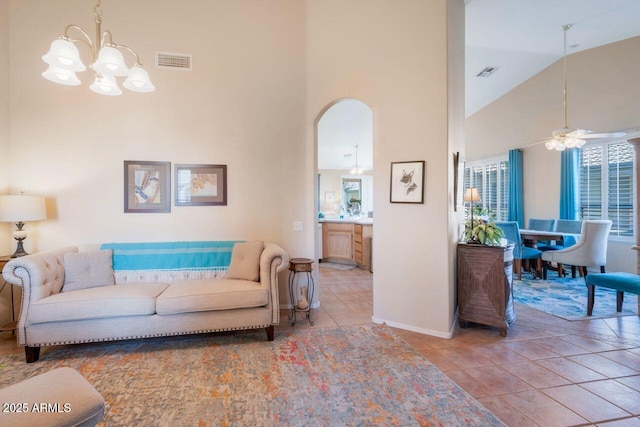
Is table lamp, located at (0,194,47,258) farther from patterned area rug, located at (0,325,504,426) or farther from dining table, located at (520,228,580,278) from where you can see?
dining table, located at (520,228,580,278)

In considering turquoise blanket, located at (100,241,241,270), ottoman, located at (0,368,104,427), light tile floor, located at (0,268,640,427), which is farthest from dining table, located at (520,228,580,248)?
ottoman, located at (0,368,104,427)

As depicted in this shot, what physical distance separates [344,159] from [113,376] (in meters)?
7.48

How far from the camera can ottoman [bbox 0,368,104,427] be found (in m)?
1.26

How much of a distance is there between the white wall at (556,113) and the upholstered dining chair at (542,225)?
276mm

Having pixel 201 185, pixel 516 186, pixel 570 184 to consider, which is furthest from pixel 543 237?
pixel 201 185

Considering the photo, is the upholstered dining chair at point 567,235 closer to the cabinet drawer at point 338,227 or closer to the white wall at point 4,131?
the cabinet drawer at point 338,227

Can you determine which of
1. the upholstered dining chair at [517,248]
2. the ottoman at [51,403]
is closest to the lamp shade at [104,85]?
the ottoman at [51,403]

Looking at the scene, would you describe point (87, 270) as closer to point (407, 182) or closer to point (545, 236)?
point (407, 182)

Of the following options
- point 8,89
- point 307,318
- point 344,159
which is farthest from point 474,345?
point 344,159

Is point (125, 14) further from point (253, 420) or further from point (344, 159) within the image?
point (344, 159)

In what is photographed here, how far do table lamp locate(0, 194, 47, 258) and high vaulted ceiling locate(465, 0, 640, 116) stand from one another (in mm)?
5587

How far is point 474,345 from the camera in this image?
3021mm

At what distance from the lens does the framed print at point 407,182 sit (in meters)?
3.27

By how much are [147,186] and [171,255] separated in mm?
913
